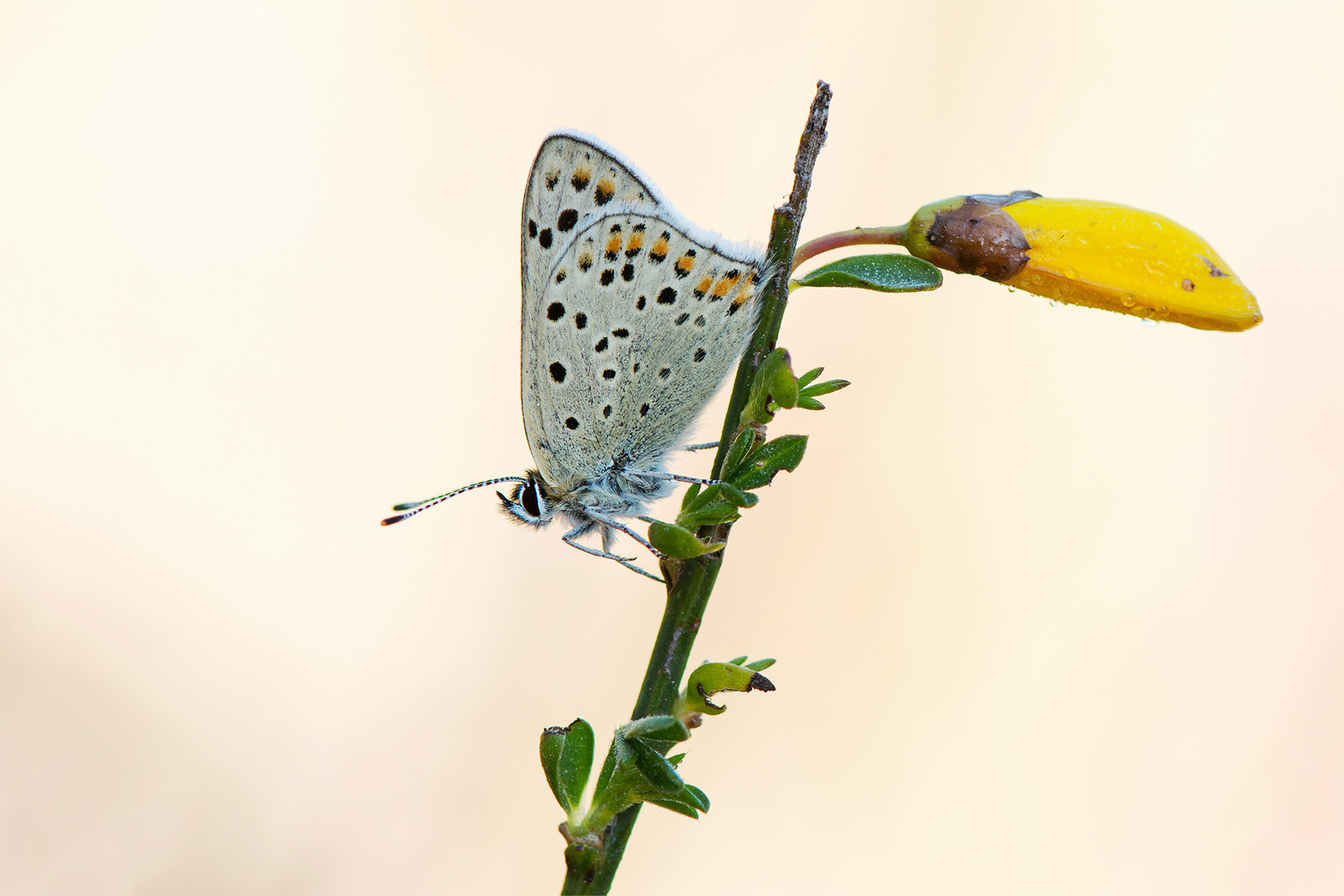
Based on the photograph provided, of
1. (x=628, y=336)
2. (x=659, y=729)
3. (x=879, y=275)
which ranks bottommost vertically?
(x=659, y=729)

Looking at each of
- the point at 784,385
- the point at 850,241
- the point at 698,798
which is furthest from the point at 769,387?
the point at 698,798

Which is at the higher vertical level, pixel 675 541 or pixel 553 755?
pixel 675 541

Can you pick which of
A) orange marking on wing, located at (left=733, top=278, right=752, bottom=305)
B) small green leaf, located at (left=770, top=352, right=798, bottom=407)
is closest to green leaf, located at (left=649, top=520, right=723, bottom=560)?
small green leaf, located at (left=770, top=352, right=798, bottom=407)

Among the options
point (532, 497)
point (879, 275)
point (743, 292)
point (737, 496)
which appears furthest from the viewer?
point (532, 497)

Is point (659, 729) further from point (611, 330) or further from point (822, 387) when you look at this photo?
point (611, 330)

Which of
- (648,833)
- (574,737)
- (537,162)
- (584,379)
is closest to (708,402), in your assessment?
(584,379)

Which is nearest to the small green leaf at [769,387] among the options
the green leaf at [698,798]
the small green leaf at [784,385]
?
the small green leaf at [784,385]

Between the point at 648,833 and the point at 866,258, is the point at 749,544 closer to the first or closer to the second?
the point at 648,833
